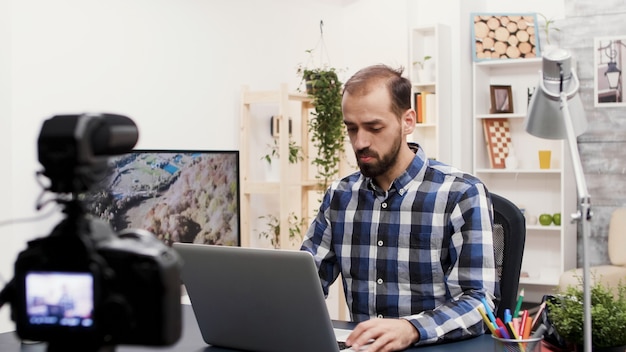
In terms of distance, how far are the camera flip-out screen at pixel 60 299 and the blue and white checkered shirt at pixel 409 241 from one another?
132cm

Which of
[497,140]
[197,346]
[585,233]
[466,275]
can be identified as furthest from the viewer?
[497,140]

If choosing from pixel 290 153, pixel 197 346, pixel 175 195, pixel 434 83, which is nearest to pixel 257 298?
pixel 197 346

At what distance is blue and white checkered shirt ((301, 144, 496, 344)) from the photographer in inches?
77.3

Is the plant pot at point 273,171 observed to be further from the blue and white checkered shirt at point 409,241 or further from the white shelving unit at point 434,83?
the blue and white checkered shirt at point 409,241

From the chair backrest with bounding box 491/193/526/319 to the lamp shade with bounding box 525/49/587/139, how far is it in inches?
23.2

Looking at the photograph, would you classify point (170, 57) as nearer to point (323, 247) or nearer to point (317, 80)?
point (317, 80)

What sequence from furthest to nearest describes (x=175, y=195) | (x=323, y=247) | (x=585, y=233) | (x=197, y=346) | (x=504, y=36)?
(x=504, y=36) < (x=175, y=195) < (x=323, y=247) < (x=197, y=346) < (x=585, y=233)

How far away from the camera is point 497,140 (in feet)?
19.5

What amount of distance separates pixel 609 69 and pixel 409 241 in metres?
4.17

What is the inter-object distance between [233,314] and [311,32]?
4.18m

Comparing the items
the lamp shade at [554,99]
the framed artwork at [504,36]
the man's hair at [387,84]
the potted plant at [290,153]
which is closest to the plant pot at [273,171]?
the potted plant at [290,153]

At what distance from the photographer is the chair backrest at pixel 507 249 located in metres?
2.05

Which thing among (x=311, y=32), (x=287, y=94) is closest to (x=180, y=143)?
(x=287, y=94)

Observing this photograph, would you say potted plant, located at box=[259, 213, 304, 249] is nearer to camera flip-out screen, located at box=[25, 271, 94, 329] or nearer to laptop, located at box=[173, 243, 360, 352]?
laptop, located at box=[173, 243, 360, 352]
